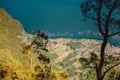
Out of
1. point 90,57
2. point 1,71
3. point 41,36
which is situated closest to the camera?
point 90,57

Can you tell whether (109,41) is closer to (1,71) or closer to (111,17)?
(111,17)

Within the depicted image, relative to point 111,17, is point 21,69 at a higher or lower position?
lower

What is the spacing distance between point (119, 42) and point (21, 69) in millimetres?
60637

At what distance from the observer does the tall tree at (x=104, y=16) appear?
83.4 ft

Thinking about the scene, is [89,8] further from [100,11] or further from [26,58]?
[26,58]

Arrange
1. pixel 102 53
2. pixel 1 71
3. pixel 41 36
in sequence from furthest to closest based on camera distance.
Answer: pixel 1 71 → pixel 41 36 → pixel 102 53

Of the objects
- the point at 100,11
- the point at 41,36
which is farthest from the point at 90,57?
the point at 41,36

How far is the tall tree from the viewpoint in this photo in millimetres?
25406

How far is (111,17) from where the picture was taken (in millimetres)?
26125

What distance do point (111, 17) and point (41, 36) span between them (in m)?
51.5

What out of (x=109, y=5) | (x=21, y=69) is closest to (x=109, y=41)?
(x=109, y=5)

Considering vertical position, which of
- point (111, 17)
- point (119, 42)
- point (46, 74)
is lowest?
point (46, 74)

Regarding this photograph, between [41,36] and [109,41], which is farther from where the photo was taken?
[41,36]

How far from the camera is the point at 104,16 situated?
2627 cm
